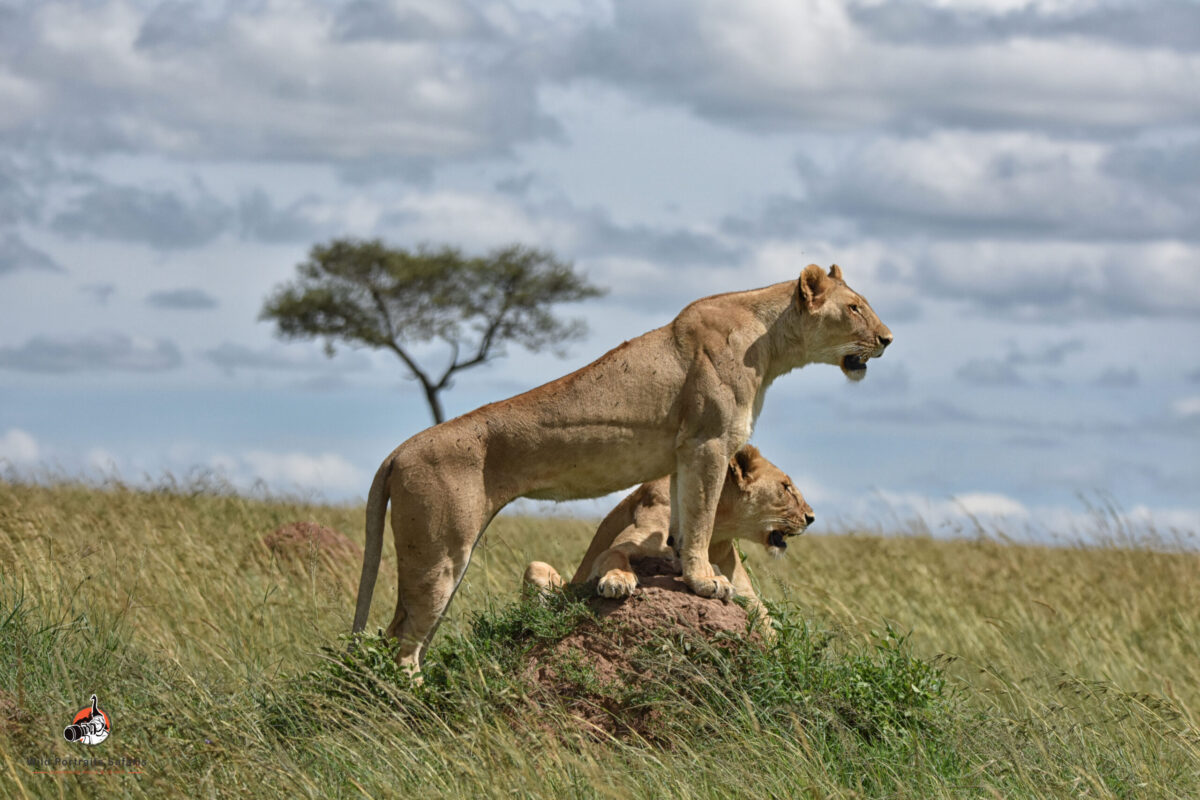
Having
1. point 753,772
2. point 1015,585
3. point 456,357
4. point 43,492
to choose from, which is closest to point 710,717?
point 753,772

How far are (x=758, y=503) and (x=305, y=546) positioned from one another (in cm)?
548

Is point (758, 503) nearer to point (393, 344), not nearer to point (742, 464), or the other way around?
point (742, 464)

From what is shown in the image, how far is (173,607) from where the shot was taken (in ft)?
30.8

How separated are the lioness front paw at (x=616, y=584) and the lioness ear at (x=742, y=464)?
1.06 metres

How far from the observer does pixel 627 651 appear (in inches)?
250

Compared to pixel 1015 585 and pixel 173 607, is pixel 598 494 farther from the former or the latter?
pixel 1015 585

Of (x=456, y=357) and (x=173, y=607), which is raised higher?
(x=456, y=357)

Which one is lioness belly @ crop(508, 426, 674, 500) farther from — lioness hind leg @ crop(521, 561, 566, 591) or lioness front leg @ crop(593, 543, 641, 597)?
lioness hind leg @ crop(521, 561, 566, 591)

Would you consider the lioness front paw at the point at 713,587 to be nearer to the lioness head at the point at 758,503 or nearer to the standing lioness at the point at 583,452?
the standing lioness at the point at 583,452

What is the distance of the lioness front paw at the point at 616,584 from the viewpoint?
6406 mm

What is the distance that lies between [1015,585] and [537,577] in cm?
809

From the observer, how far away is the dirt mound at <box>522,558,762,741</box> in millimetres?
6246
